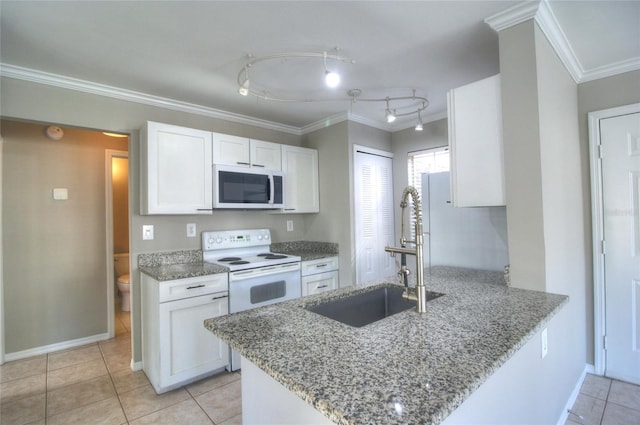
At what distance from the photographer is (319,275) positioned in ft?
10.5

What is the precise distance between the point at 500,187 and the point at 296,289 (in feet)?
6.39

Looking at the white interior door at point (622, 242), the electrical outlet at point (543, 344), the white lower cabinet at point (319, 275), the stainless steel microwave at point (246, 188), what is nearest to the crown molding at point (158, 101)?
the stainless steel microwave at point (246, 188)

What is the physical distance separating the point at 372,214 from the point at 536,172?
2022 mm

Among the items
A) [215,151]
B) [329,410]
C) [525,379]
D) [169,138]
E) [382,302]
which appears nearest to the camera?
[329,410]

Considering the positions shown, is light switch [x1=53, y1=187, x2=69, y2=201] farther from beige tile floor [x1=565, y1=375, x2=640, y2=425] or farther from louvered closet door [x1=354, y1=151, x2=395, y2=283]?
beige tile floor [x1=565, y1=375, x2=640, y2=425]

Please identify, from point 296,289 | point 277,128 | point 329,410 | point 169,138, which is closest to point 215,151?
point 169,138

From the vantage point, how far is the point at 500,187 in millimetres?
1762

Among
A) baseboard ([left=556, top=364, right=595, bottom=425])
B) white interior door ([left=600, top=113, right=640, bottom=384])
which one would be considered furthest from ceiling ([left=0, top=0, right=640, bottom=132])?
baseboard ([left=556, top=364, right=595, bottom=425])

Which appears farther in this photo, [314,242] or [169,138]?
[314,242]

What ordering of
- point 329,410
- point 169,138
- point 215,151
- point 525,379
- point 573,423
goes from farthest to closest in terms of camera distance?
point 215,151 < point 169,138 < point 573,423 < point 525,379 < point 329,410

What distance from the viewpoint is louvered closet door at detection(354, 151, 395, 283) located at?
3.38 m

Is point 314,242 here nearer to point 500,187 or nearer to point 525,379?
point 500,187

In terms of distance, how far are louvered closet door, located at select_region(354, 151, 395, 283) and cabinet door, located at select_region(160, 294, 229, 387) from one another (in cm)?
153

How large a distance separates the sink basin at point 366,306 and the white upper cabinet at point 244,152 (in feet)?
6.31
